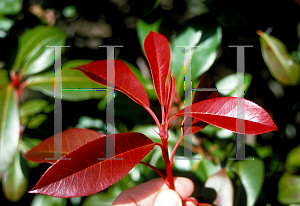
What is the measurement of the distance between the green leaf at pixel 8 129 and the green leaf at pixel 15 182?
9.7 inches

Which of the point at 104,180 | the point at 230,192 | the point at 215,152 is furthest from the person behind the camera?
the point at 215,152

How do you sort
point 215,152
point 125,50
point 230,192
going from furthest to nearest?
point 125,50 < point 215,152 < point 230,192

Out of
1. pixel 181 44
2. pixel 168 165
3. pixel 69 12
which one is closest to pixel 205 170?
pixel 168 165

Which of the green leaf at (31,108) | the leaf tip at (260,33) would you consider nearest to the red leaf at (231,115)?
the leaf tip at (260,33)

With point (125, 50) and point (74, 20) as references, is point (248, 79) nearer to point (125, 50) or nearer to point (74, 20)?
point (125, 50)

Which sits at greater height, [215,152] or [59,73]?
[59,73]

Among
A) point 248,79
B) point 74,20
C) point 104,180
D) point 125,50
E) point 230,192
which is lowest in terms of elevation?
point 230,192

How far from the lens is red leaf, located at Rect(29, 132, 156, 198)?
0.47 meters

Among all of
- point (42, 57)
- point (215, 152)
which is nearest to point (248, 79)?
point (215, 152)

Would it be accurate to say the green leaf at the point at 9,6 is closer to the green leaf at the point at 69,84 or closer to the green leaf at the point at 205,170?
the green leaf at the point at 69,84

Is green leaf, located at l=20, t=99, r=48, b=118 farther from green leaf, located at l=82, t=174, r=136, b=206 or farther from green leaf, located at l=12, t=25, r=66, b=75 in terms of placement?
green leaf, located at l=82, t=174, r=136, b=206

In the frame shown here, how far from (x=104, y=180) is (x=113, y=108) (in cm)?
45

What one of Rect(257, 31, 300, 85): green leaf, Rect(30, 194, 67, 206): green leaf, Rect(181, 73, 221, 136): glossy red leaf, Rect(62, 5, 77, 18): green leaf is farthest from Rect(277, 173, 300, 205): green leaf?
Rect(62, 5, 77, 18): green leaf

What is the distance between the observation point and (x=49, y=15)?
3.90 ft
